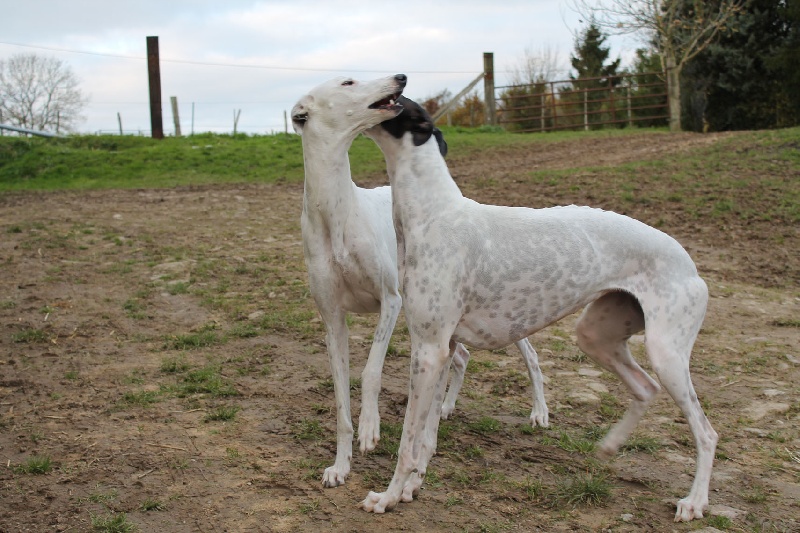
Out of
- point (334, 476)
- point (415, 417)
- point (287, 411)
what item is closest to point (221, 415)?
point (287, 411)

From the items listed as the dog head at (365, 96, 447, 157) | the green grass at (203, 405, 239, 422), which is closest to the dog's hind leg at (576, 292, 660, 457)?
the dog head at (365, 96, 447, 157)

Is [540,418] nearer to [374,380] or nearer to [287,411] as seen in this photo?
[374,380]

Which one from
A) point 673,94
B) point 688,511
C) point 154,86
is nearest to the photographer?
point 688,511

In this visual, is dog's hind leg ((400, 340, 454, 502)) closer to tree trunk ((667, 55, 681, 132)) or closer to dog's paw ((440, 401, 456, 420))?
dog's paw ((440, 401, 456, 420))

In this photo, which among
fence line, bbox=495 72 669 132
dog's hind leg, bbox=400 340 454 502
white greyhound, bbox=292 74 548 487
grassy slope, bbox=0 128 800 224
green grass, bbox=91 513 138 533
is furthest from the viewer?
fence line, bbox=495 72 669 132

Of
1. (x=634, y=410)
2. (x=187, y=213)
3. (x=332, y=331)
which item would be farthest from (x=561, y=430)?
(x=187, y=213)

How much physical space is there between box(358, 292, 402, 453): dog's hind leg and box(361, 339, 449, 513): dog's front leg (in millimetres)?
286

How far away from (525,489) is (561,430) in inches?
41.7

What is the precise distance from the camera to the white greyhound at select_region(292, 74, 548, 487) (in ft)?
14.7

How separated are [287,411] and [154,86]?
1865cm

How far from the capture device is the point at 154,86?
884 inches

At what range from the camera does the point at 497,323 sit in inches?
169

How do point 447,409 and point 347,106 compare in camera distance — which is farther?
point 447,409

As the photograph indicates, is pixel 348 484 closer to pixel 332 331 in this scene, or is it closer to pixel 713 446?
pixel 332 331
